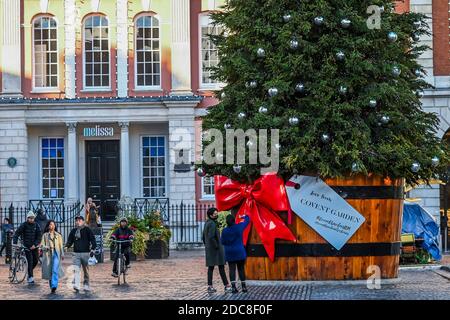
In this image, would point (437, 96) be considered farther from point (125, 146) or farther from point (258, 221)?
point (258, 221)

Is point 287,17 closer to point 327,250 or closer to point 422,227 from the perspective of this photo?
point 327,250

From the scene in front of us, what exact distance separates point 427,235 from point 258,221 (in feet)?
30.7

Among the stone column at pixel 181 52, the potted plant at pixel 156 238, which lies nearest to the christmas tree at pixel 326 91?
the potted plant at pixel 156 238

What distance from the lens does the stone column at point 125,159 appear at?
42.2 metres

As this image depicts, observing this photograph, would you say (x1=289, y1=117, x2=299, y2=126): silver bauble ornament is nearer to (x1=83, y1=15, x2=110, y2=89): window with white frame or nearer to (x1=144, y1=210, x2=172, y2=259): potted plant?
(x1=144, y1=210, x2=172, y2=259): potted plant

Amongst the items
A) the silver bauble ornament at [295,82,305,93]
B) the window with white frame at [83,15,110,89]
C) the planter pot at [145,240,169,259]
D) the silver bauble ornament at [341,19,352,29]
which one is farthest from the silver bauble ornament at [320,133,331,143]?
the window with white frame at [83,15,110,89]

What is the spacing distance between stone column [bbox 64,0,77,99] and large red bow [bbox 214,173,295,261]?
23051 mm

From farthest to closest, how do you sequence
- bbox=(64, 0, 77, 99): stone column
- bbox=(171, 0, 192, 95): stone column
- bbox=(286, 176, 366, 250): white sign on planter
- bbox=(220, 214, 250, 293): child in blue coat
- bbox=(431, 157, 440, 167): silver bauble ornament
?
1. bbox=(64, 0, 77, 99): stone column
2. bbox=(171, 0, 192, 95): stone column
3. bbox=(431, 157, 440, 167): silver bauble ornament
4. bbox=(286, 176, 366, 250): white sign on planter
5. bbox=(220, 214, 250, 293): child in blue coat

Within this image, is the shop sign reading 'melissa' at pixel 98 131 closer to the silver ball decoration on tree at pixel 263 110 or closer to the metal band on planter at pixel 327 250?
the silver ball decoration on tree at pixel 263 110

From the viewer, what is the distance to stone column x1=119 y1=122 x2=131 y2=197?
138 feet

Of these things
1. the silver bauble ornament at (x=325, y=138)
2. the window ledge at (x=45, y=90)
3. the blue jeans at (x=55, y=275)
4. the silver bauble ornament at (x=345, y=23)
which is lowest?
the blue jeans at (x=55, y=275)

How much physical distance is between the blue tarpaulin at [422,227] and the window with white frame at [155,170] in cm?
1586

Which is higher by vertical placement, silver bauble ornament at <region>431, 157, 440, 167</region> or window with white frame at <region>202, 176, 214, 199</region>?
silver bauble ornament at <region>431, 157, 440, 167</region>
